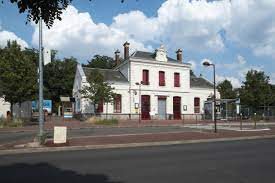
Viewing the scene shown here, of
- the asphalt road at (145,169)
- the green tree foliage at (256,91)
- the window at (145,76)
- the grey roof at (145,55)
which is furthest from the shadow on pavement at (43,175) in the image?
the green tree foliage at (256,91)

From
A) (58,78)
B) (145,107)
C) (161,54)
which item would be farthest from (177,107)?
(58,78)

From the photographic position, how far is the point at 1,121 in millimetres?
28906

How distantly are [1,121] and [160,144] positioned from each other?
56.9ft

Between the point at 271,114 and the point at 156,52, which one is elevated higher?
the point at 156,52

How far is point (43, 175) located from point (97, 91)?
1100 inches

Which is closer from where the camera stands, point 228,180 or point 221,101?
point 228,180

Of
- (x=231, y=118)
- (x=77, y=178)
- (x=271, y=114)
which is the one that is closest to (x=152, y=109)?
(x=231, y=118)

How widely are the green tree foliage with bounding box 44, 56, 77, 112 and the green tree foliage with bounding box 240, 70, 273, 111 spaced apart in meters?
31.4

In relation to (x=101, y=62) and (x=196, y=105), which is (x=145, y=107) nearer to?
(x=196, y=105)

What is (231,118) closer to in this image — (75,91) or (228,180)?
(75,91)

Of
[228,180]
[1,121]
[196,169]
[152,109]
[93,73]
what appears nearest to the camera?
[228,180]

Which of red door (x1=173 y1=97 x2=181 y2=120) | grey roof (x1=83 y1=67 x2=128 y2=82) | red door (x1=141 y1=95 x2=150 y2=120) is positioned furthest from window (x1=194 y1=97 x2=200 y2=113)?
grey roof (x1=83 y1=67 x2=128 y2=82)

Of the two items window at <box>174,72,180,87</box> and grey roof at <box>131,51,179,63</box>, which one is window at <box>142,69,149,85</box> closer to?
grey roof at <box>131,51,179,63</box>

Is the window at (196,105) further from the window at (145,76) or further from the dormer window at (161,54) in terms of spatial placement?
the window at (145,76)
